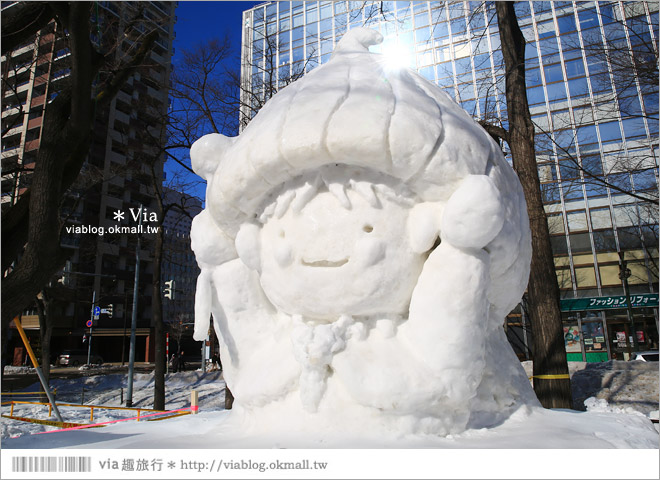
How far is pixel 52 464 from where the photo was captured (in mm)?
1990

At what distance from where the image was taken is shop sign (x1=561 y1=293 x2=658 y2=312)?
19.1 meters

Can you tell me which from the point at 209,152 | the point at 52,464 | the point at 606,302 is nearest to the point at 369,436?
the point at 52,464

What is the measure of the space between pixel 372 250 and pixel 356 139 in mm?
606

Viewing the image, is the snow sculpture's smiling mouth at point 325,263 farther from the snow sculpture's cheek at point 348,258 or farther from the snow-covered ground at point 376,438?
the snow-covered ground at point 376,438

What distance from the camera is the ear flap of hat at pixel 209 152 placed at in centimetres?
305

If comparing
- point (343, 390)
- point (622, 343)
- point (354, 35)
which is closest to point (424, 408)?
point (343, 390)

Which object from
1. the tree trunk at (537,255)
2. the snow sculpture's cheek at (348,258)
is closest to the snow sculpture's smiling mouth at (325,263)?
the snow sculpture's cheek at (348,258)

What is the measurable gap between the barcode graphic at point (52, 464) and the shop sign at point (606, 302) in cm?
2024

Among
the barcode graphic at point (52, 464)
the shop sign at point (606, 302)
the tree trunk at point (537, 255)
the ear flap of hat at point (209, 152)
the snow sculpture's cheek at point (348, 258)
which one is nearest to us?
the barcode graphic at point (52, 464)

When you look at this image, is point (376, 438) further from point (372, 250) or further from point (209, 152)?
point (209, 152)

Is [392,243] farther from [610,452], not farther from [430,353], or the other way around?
[610,452]

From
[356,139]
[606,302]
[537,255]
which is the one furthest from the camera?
[606,302]

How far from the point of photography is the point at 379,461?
1906 millimetres

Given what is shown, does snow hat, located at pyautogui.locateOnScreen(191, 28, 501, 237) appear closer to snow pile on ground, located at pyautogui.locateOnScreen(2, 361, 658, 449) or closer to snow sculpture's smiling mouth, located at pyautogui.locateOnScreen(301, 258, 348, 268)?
snow sculpture's smiling mouth, located at pyautogui.locateOnScreen(301, 258, 348, 268)
